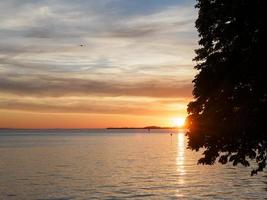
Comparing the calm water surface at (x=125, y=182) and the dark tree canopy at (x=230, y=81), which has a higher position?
the dark tree canopy at (x=230, y=81)

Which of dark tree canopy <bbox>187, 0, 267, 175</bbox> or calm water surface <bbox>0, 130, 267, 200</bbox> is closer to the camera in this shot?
dark tree canopy <bbox>187, 0, 267, 175</bbox>

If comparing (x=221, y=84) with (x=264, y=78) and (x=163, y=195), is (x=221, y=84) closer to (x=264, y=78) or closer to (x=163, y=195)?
(x=264, y=78)

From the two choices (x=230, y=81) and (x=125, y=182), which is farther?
(x=125, y=182)

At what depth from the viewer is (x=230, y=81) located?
1153 inches

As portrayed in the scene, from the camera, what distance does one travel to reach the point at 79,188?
52.9 metres

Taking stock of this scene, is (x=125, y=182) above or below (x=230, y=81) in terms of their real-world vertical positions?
below

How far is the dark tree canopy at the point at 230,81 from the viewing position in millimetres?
28141

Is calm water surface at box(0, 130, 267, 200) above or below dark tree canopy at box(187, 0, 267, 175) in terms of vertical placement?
below

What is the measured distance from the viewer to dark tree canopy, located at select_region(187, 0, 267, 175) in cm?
2814

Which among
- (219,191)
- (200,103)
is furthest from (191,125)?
(219,191)

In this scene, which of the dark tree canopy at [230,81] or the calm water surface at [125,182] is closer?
the dark tree canopy at [230,81]

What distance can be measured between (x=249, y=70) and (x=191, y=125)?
5707 millimetres

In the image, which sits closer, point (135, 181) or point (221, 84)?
point (221, 84)

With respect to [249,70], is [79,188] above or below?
below
